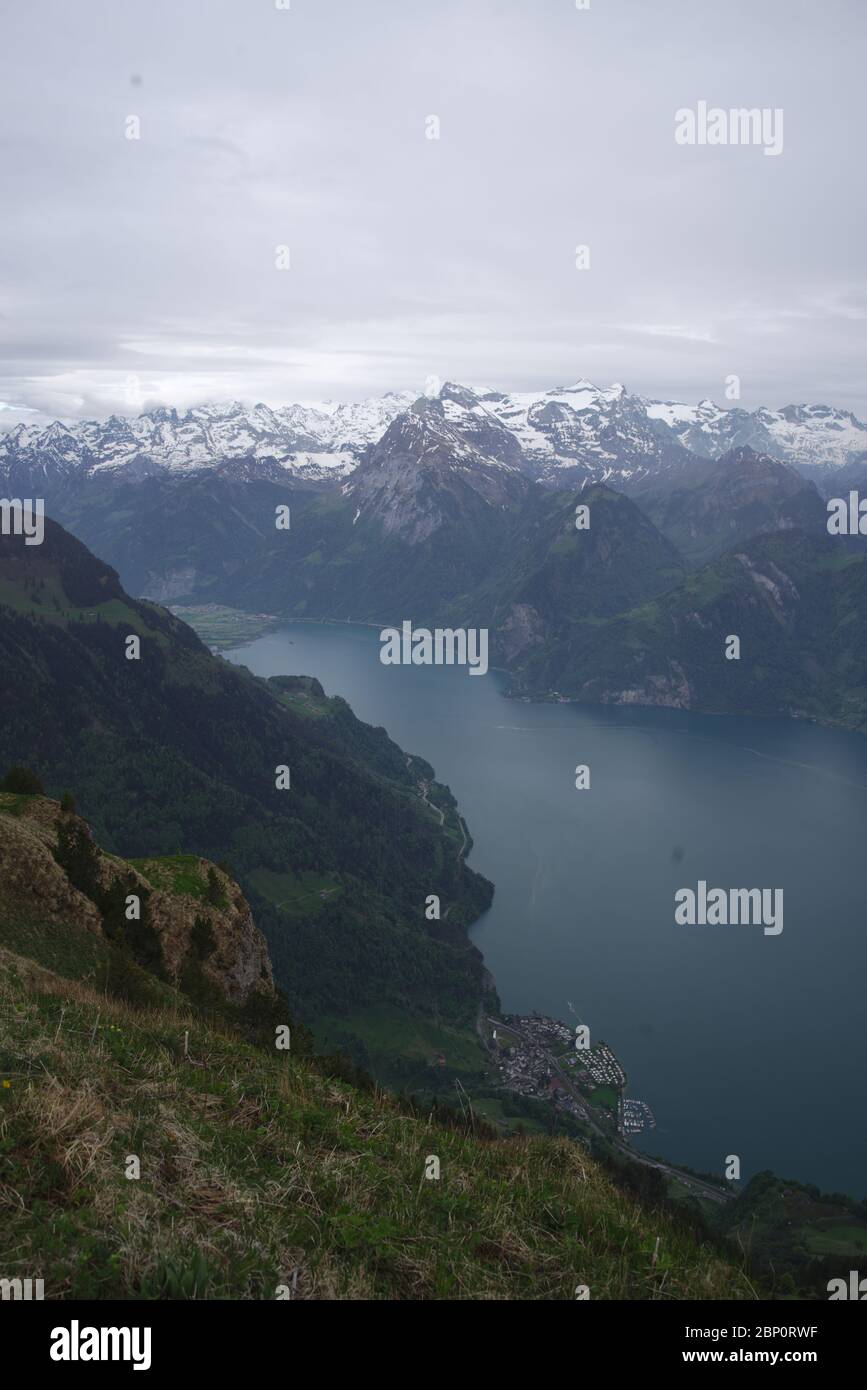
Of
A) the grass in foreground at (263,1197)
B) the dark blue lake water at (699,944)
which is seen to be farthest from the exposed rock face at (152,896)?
the dark blue lake water at (699,944)

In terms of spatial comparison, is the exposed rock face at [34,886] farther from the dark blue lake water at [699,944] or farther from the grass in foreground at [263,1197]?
the dark blue lake water at [699,944]

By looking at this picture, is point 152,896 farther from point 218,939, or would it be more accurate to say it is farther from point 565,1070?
point 565,1070

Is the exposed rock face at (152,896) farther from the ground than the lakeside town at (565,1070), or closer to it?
farther from the ground

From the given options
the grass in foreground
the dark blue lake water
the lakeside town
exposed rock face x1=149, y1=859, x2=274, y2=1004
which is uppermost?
the grass in foreground

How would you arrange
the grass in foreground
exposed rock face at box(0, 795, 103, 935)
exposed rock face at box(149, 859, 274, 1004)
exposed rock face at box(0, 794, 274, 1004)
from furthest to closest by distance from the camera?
exposed rock face at box(149, 859, 274, 1004) < exposed rock face at box(0, 794, 274, 1004) < exposed rock face at box(0, 795, 103, 935) < the grass in foreground

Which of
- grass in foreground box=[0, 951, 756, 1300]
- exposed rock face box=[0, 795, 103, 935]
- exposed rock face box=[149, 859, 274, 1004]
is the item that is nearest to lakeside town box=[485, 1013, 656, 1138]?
exposed rock face box=[149, 859, 274, 1004]

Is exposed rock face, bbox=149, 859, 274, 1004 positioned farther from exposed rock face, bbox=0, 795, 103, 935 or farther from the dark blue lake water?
the dark blue lake water
